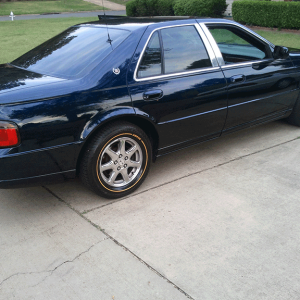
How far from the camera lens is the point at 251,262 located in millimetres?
2643

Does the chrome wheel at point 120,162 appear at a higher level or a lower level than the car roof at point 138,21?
A: lower

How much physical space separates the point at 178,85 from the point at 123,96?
65cm

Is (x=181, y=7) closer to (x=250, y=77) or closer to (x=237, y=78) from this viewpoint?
(x=250, y=77)

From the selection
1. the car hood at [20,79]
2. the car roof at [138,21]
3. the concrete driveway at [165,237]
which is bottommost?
the concrete driveway at [165,237]

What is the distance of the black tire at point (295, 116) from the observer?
507 centimetres

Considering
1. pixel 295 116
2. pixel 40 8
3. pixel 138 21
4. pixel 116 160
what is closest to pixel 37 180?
pixel 116 160

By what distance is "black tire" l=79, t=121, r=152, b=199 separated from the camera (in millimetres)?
3195

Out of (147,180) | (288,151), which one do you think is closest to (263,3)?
(288,151)

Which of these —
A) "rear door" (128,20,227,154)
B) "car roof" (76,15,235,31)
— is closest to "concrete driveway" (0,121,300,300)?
"rear door" (128,20,227,154)

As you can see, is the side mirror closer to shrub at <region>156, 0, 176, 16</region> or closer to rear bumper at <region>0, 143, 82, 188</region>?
rear bumper at <region>0, 143, 82, 188</region>

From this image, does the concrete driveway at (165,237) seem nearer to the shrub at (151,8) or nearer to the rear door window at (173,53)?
the rear door window at (173,53)

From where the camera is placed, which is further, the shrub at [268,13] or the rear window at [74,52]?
the shrub at [268,13]

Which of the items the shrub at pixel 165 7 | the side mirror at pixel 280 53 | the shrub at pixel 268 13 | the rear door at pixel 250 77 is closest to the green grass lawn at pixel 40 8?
the shrub at pixel 165 7

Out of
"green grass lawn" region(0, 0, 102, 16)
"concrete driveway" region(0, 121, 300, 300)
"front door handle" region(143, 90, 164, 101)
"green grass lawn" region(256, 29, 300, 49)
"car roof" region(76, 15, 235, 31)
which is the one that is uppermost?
"green grass lawn" region(0, 0, 102, 16)
